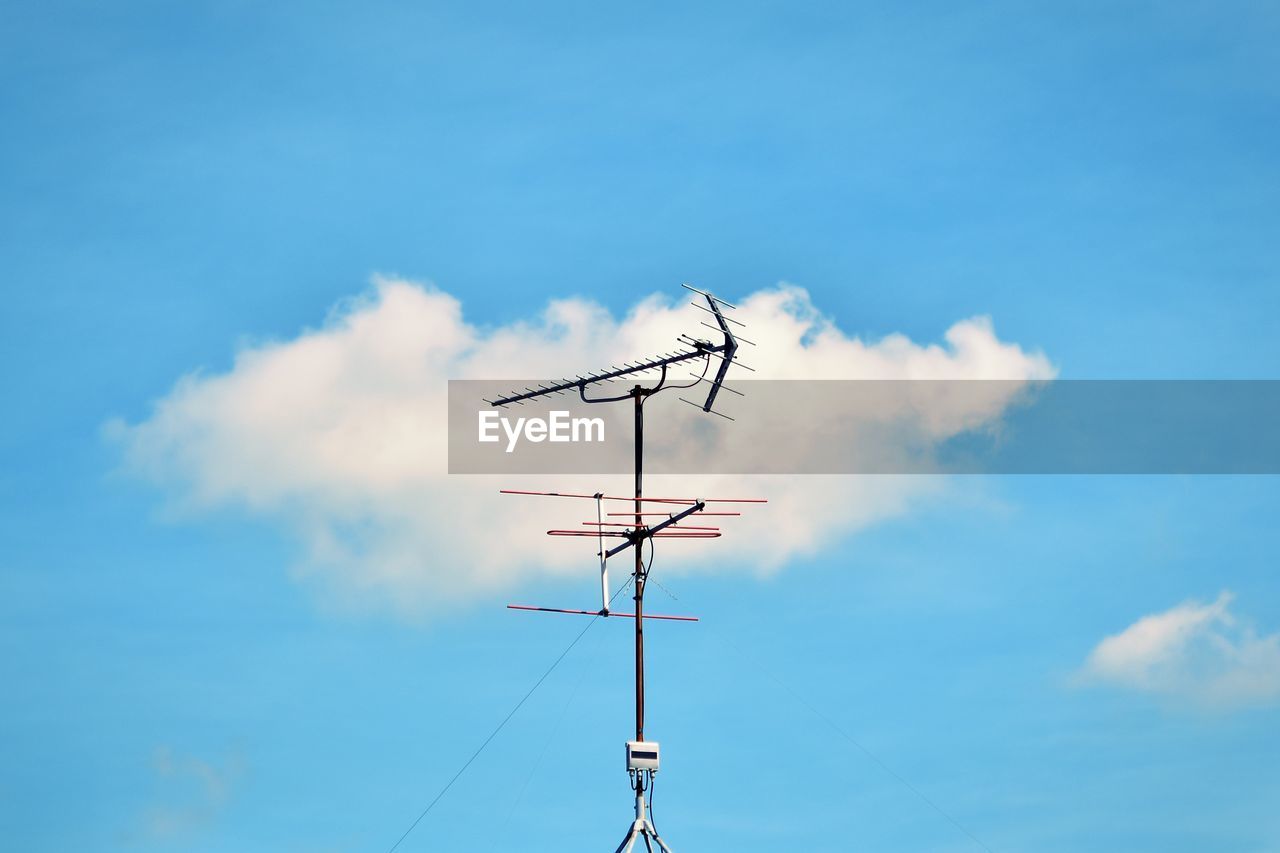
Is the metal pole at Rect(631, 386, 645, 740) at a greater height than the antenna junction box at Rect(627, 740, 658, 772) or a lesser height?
greater

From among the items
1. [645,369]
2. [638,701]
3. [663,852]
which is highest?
Result: [645,369]

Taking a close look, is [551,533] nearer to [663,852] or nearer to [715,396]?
[715,396]

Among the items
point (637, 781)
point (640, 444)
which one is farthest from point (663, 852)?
point (640, 444)

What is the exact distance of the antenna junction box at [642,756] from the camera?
2044 inches

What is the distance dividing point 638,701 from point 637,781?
235 centimetres

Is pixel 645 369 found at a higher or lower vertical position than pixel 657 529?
higher

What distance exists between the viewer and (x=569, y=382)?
55969 mm

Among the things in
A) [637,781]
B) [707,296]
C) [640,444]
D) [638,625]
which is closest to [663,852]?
[637,781]

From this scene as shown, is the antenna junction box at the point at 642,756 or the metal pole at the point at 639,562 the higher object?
the metal pole at the point at 639,562

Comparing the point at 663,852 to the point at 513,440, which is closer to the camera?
the point at 663,852

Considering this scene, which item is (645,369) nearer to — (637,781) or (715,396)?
(715,396)

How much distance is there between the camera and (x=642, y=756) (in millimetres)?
52000

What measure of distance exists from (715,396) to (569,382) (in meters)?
4.42

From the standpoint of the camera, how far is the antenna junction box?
5191cm
